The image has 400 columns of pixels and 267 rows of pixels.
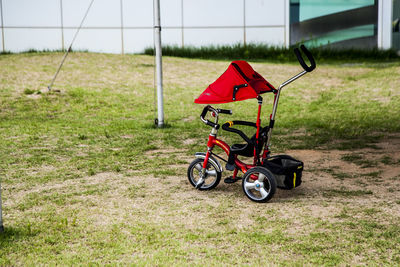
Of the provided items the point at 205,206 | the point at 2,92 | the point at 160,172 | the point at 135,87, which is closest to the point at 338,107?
the point at 135,87

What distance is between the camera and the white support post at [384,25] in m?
24.7

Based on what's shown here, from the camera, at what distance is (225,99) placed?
5539mm

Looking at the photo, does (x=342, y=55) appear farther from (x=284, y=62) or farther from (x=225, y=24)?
(x=225, y=24)

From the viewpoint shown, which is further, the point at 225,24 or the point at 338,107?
the point at 225,24

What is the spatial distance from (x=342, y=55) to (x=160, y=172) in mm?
19750

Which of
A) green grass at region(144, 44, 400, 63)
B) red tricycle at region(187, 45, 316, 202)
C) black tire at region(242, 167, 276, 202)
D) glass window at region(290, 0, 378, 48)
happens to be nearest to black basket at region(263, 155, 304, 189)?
red tricycle at region(187, 45, 316, 202)

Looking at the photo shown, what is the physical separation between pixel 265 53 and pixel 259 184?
19781 millimetres

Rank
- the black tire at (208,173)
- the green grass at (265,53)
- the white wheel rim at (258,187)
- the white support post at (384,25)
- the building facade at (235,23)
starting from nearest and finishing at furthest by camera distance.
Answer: the white wheel rim at (258,187) < the black tire at (208,173) < the green grass at (265,53) < the building facade at (235,23) < the white support post at (384,25)

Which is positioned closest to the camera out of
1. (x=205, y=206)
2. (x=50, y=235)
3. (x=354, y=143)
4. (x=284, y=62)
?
(x=50, y=235)

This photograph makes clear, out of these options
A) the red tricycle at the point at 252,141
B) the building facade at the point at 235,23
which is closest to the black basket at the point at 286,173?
the red tricycle at the point at 252,141

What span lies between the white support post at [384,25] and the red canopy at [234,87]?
851 inches

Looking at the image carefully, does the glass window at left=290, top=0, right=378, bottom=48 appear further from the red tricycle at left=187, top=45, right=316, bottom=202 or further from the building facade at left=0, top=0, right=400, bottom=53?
the red tricycle at left=187, top=45, right=316, bottom=202

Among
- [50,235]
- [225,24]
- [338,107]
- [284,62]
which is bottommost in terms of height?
[50,235]

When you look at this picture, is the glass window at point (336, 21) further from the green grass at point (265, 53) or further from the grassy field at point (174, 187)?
the grassy field at point (174, 187)
